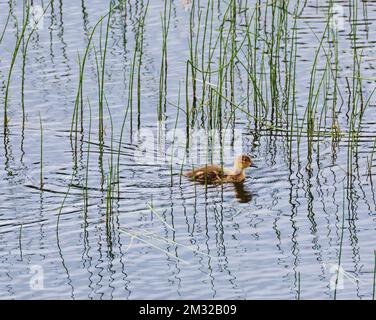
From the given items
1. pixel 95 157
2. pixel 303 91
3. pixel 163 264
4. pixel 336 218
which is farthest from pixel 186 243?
pixel 303 91

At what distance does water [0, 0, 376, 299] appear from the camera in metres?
9.12

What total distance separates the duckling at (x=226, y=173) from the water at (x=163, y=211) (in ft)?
0.27

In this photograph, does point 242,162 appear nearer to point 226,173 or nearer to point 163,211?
point 226,173

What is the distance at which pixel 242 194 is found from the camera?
10969 mm

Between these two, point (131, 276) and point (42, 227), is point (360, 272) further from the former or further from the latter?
point (42, 227)

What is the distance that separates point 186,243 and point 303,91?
155 inches

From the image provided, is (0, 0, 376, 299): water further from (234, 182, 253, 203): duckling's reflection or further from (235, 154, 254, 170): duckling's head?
(235, 154, 254, 170): duckling's head

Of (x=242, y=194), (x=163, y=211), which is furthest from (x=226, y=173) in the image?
(x=163, y=211)

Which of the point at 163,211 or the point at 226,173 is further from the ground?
the point at 226,173

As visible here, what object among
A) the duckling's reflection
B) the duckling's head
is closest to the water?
the duckling's reflection

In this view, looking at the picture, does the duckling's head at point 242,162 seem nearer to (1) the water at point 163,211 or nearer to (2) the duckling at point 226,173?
(2) the duckling at point 226,173

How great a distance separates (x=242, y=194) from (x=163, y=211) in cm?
80

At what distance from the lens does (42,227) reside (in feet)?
33.1

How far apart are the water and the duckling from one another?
0.27ft
